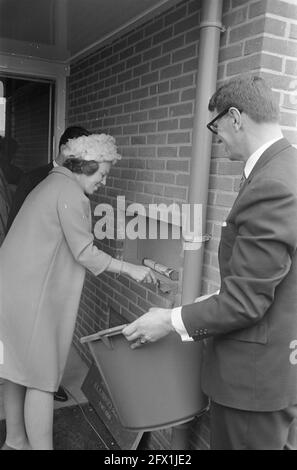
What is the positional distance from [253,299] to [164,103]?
1754mm

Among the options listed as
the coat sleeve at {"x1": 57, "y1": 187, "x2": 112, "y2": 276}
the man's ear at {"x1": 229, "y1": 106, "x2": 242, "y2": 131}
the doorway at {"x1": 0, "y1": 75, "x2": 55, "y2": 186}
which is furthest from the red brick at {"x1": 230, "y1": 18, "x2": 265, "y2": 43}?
the doorway at {"x1": 0, "y1": 75, "x2": 55, "y2": 186}

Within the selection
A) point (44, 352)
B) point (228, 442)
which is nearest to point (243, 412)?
point (228, 442)

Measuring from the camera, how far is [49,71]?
475 centimetres

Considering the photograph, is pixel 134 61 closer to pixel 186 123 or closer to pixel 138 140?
pixel 138 140

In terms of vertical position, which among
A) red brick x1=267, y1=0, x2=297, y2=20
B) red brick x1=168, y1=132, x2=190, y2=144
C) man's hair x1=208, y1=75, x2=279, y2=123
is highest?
Result: red brick x1=267, y1=0, x2=297, y2=20

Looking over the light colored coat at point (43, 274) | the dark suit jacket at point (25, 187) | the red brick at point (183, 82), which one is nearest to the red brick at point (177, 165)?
the red brick at point (183, 82)

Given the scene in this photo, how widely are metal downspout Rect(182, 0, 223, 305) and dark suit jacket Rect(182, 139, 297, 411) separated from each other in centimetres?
62

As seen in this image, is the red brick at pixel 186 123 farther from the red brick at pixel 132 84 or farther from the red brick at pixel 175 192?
the red brick at pixel 132 84

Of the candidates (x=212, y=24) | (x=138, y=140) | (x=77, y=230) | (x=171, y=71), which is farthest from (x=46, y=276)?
(x=212, y=24)

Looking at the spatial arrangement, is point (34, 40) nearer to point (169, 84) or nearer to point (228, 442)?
point (169, 84)

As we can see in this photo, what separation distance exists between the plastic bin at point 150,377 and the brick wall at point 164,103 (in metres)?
Answer: 0.46

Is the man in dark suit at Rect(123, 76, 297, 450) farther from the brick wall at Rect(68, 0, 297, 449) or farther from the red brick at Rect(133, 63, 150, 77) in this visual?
the red brick at Rect(133, 63, 150, 77)

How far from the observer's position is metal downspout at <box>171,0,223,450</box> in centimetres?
228

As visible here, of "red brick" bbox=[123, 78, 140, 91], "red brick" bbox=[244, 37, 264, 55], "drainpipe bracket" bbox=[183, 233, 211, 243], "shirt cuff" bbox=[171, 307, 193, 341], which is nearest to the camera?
"shirt cuff" bbox=[171, 307, 193, 341]
